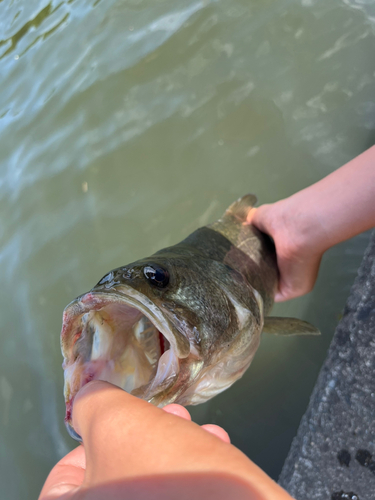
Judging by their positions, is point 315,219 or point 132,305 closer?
point 132,305

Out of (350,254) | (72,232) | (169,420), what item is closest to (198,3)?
(72,232)

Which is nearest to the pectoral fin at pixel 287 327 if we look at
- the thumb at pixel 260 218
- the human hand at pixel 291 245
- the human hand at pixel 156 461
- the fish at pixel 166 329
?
the fish at pixel 166 329

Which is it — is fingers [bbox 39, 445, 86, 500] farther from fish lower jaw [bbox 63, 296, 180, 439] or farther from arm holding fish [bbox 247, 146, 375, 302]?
arm holding fish [bbox 247, 146, 375, 302]

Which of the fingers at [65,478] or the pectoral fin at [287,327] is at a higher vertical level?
the fingers at [65,478]

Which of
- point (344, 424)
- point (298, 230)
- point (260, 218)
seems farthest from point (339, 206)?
point (344, 424)

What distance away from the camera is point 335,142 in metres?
3.68

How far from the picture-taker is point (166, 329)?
4.80ft

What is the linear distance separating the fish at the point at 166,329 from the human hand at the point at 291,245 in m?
0.53

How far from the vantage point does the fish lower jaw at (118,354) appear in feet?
4.86

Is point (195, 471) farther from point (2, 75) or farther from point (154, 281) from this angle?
point (2, 75)

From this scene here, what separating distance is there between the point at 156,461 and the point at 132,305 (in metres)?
0.73

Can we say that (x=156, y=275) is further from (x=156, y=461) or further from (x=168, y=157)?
(x=168, y=157)

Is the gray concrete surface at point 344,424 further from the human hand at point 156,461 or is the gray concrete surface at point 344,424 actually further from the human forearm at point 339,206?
the human hand at point 156,461

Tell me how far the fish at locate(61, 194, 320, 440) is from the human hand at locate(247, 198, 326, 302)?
1.75ft
